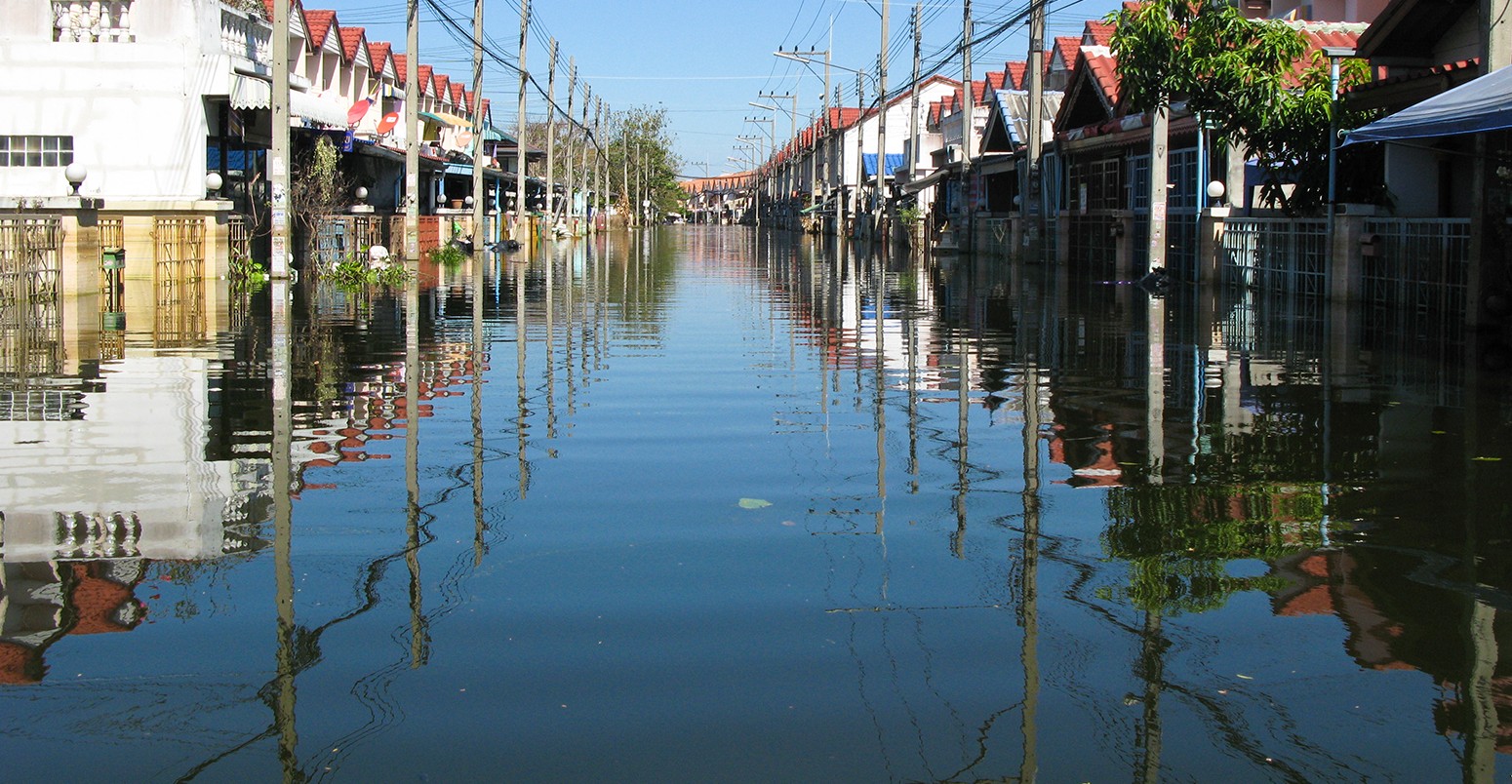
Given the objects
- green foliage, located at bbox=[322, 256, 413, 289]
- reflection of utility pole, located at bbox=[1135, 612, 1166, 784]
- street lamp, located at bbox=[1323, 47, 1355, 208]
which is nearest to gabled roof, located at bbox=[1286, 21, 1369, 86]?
street lamp, located at bbox=[1323, 47, 1355, 208]


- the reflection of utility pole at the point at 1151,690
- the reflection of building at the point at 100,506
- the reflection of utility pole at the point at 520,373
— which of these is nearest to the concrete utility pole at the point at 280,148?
the reflection of utility pole at the point at 520,373

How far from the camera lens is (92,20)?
90.0ft

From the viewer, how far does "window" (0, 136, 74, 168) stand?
27766 millimetres

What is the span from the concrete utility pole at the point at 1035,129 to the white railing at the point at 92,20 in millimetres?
17084

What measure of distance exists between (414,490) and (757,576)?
2.59 metres

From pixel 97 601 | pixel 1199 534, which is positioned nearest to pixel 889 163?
pixel 1199 534

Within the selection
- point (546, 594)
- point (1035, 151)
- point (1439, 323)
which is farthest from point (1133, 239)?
point (546, 594)

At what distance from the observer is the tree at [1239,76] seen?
2406 cm

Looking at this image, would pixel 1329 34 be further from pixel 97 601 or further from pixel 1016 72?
pixel 97 601

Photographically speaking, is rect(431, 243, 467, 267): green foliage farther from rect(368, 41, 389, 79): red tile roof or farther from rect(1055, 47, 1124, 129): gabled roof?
rect(1055, 47, 1124, 129): gabled roof

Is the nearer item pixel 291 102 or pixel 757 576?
pixel 757 576

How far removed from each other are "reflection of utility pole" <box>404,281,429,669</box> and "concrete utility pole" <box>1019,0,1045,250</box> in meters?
19.1

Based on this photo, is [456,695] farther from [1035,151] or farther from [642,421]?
[1035,151]

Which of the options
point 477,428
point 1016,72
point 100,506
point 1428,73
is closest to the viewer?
point 100,506
